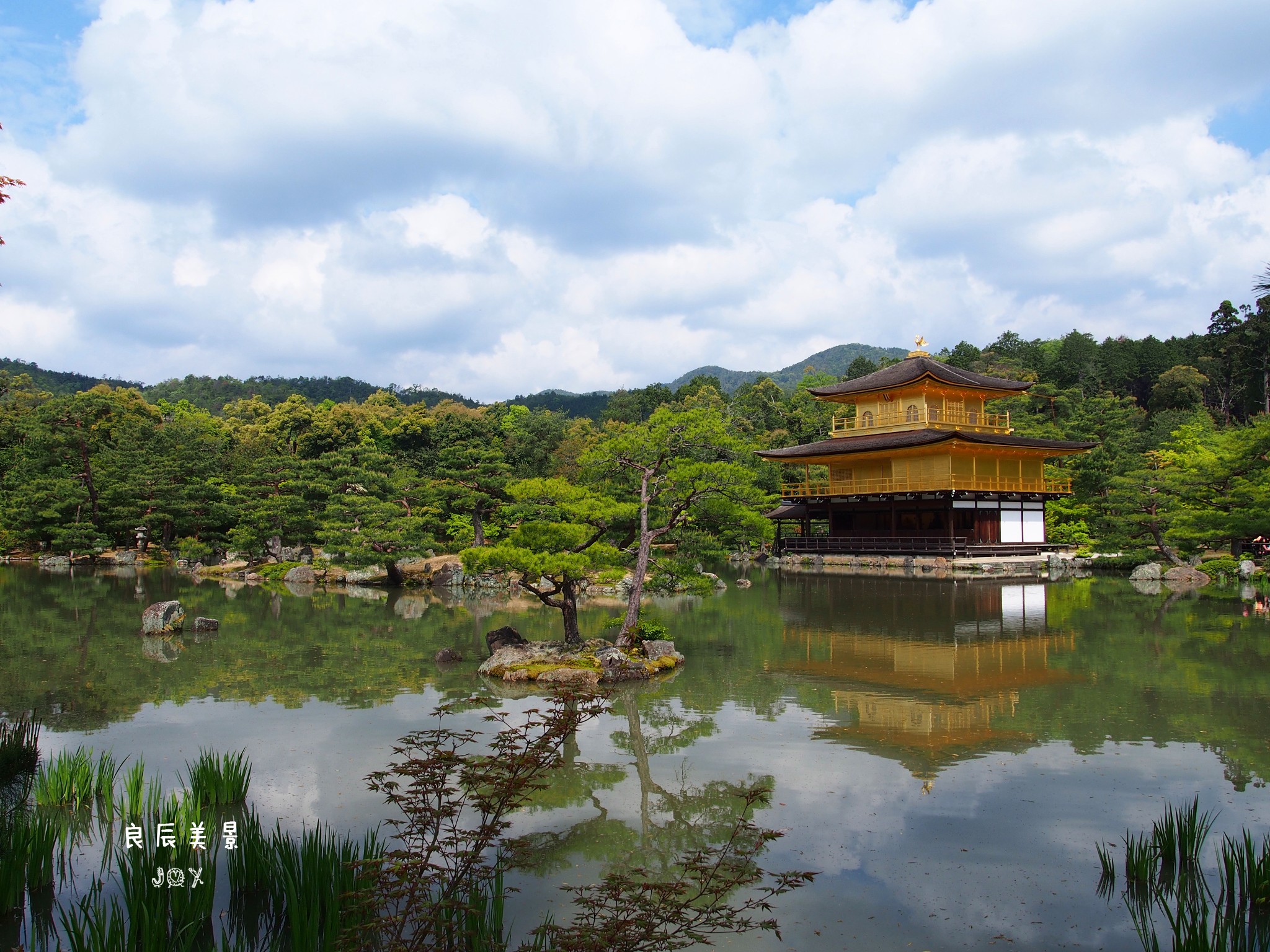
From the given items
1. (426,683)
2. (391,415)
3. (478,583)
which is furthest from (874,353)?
(426,683)

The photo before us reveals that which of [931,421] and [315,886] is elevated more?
[931,421]

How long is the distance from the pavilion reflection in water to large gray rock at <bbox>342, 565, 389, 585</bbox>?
574 inches

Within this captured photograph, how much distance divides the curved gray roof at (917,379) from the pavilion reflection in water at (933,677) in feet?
49.6

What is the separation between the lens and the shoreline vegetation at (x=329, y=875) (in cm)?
366

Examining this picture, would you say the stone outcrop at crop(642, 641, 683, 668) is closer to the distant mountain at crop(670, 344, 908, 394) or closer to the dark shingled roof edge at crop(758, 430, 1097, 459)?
the dark shingled roof edge at crop(758, 430, 1097, 459)

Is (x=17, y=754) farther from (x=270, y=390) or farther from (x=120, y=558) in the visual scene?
(x=270, y=390)

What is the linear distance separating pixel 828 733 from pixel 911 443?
22.7m

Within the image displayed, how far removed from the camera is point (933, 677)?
10.9 metres

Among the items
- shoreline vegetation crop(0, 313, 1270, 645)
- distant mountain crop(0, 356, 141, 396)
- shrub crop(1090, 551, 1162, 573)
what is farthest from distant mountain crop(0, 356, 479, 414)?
shrub crop(1090, 551, 1162, 573)

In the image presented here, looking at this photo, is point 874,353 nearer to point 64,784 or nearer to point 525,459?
point 525,459

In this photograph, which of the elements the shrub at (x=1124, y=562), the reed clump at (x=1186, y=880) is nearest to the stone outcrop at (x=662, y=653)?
the reed clump at (x=1186, y=880)

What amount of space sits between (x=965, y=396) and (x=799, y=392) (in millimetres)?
13541

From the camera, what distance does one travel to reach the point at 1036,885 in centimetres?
507

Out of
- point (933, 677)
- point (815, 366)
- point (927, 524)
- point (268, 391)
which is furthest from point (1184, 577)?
point (815, 366)
